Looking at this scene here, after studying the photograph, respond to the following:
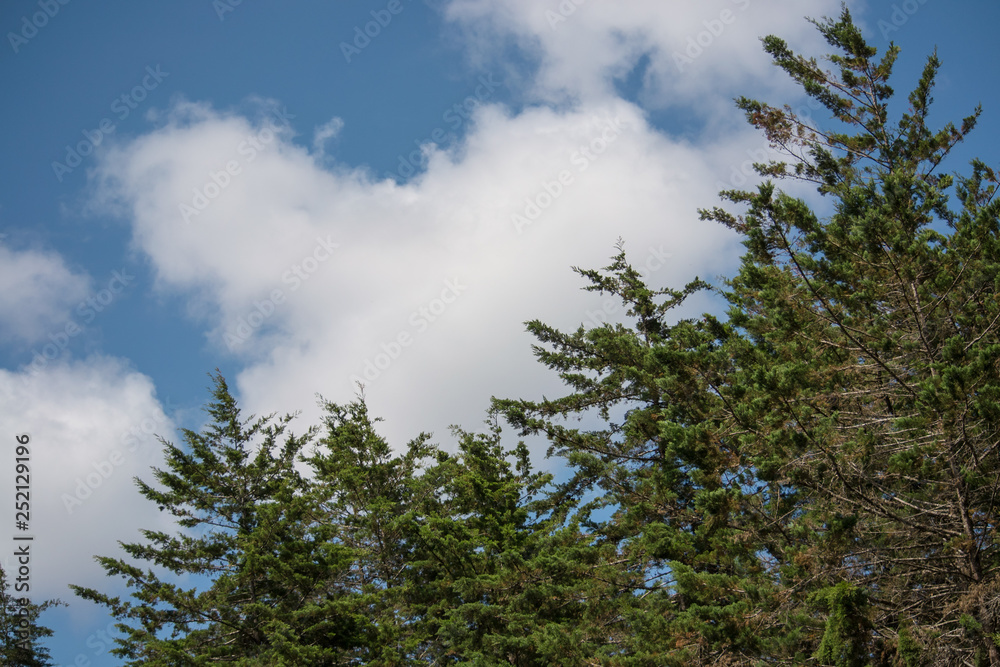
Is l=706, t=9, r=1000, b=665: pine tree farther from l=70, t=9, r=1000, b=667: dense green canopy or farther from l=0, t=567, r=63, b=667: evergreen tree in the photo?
l=0, t=567, r=63, b=667: evergreen tree

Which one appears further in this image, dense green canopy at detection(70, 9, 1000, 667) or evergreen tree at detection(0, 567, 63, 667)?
evergreen tree at detection(0, 567, 63, 667)

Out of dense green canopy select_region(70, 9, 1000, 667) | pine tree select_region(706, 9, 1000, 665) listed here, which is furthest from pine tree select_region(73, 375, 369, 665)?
pine tree select_region(706, 9, 1000, 665)

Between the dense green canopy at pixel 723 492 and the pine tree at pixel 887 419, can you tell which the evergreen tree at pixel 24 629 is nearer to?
the dense green canopy at pixel 723 492

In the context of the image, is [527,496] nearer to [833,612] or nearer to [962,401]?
[833,612]

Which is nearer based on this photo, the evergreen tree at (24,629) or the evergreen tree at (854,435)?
the evergreen tree at (854,435)

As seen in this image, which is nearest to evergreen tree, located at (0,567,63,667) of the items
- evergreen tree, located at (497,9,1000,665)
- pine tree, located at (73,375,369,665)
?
pine tree, located at (73,375,369,665)

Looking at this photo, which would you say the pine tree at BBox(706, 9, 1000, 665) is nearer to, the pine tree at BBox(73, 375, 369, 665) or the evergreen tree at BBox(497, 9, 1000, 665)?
the evergreen tree at BBox(497, 9, 1000, 665)

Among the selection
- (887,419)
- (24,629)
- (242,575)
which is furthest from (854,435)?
(24,629)

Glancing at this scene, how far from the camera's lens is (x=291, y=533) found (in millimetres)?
18906

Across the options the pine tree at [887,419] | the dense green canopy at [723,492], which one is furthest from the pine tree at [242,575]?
the pine tree at [887,419]

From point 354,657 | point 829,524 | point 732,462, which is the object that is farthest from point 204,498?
point 829,524

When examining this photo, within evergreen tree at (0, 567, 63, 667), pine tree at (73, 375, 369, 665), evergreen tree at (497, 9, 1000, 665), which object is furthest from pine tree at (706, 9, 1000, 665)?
evergreen tree at (0, 567, 63, 667)

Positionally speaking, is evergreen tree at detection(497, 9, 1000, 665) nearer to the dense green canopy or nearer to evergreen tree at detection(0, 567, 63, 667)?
the dense green canopy

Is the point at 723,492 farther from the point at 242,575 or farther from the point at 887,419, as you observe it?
the point at 242,575
